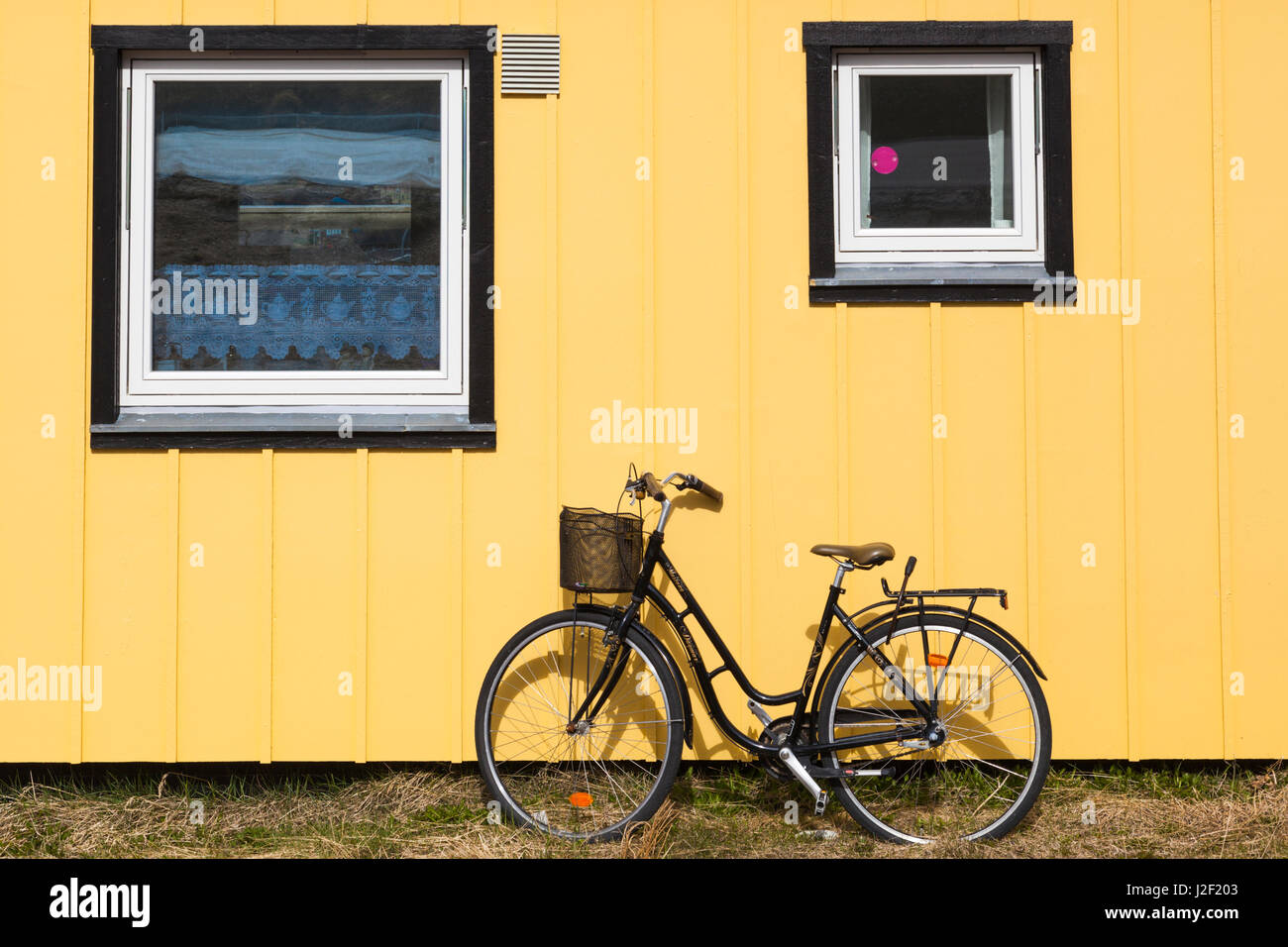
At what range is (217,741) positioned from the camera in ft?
14.3

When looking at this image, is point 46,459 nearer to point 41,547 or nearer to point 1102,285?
point 41,547

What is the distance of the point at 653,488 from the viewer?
3.99 metres

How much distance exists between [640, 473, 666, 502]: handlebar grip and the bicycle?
1cm

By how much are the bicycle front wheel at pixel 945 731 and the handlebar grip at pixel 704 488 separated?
727mm

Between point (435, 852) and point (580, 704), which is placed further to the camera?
point (580, 704)

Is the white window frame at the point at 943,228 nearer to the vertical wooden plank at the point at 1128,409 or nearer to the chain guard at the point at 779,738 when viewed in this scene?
the vertical wooden plank at the point at 1128,409

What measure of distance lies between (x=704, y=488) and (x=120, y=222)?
2.48 meters

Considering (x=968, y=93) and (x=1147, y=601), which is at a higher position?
(x=968, y=93)

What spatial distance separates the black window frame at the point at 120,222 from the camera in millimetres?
4332

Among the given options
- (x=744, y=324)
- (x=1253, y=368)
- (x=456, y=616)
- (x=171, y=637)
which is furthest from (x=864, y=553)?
(x=171, y=637)

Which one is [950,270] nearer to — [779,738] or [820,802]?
[779,738]

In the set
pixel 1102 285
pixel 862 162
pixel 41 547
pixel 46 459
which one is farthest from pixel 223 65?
pixel 1102 285

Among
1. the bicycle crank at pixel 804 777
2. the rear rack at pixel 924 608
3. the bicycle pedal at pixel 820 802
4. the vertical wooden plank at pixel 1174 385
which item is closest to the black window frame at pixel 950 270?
the vertical wooden plank at pixel 1174 385
